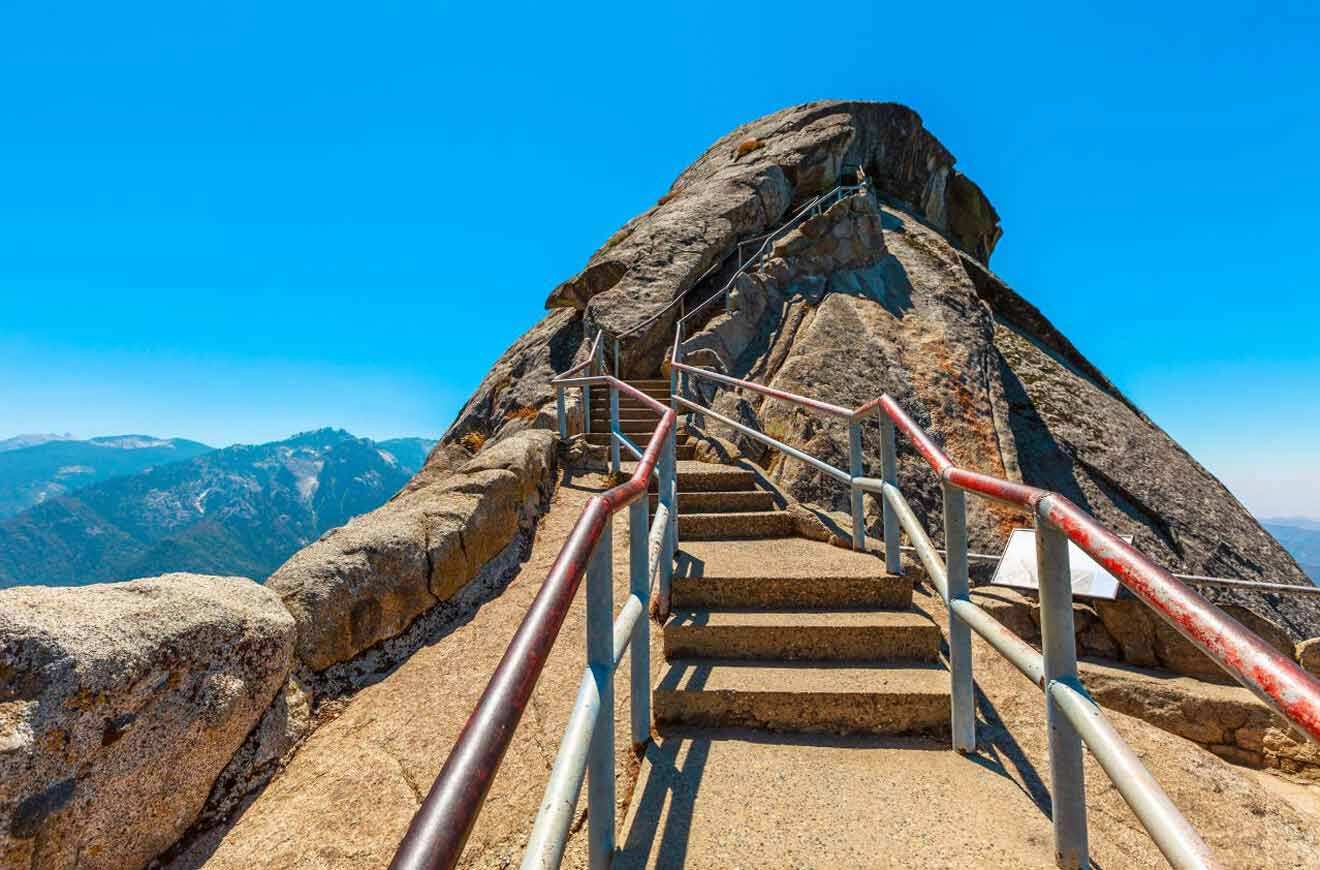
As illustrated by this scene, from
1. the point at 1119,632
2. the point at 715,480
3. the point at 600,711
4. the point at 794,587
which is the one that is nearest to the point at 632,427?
the point at 715,480

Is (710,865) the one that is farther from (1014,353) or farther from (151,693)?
(1014,353)

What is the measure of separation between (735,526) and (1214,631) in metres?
3.62

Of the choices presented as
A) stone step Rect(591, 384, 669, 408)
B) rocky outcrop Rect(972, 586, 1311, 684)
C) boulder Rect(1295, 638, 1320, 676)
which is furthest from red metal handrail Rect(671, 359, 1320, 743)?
stone step Rect(591, 384, 669, 408)

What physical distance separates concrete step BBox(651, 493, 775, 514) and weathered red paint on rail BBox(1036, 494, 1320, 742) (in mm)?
3430

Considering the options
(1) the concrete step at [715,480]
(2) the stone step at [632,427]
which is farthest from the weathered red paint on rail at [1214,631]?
(2) the stone step at [632,427]

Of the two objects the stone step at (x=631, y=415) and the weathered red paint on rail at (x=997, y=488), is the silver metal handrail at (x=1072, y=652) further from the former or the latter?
the stone step at (x=631, y=415)

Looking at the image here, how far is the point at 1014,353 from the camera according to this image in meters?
13.3

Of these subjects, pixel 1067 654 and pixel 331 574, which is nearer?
pixel 1067 654

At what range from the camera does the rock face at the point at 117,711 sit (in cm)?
199

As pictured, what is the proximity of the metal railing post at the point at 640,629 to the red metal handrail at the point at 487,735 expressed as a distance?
0.72 metres

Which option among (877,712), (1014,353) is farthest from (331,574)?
(1014,353)

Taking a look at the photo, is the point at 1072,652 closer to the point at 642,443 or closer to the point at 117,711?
the point at 117,711

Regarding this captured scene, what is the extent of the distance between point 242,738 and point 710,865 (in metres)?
2.18

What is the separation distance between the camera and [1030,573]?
18.0 feet
